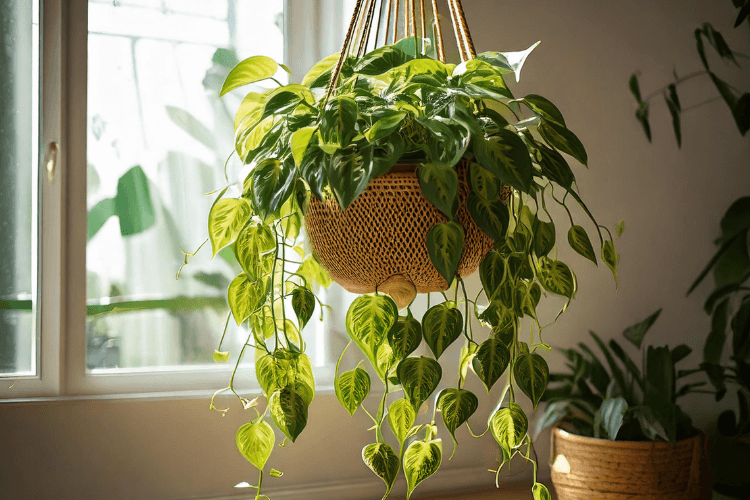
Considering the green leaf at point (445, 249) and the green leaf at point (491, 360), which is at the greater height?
the green leaf at point (445, 249)

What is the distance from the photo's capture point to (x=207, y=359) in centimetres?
149

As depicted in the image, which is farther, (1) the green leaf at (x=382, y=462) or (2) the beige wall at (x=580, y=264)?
(2) the beige wall at (x=580, y=264)

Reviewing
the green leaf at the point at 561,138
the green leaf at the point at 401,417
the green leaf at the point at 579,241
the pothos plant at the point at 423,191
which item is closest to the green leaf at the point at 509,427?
the pothos plant at the point at 423,191

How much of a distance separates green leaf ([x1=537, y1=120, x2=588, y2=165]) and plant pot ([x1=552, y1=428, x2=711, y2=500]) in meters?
0.73

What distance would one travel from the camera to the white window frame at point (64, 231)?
132 cm

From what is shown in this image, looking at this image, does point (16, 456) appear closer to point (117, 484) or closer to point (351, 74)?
point (117, 484)

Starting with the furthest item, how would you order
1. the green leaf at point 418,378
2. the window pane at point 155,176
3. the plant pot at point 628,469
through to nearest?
the window pane at point 155,176
the plant pot at point 628,469
the green leaf at point 418,378

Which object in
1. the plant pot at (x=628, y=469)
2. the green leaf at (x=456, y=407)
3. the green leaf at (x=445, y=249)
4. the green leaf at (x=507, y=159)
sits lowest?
the plant pot at (x=628, y=469)

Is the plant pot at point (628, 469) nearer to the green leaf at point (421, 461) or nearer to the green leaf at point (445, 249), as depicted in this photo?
the green leaf at point (421, 461)

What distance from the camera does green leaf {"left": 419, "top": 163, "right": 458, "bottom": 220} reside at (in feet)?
2.14

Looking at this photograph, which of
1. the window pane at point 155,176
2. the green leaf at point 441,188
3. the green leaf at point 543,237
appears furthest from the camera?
the window pane at point 155,176

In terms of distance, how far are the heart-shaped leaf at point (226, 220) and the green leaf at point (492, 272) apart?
33 centimetres

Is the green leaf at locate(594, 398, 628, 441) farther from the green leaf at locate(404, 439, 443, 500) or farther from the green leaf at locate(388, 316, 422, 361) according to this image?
the green leaf at locate(388, 316, 422, 361)

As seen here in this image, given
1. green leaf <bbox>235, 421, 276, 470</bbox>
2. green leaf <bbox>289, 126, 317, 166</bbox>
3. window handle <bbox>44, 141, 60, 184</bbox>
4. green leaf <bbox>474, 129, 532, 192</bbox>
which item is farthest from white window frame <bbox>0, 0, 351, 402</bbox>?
green leaf <bbox>474, 129, 532, 192</bbox>
